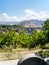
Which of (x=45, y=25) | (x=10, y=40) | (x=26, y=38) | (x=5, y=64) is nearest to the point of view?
(x=5, y=64)

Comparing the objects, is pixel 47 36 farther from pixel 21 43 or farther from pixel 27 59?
pixel 27 59

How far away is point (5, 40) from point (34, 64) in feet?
114

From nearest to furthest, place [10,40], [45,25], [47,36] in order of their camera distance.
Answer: [47,36] → [45,25] → [10,40]

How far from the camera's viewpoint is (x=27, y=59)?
6500mm

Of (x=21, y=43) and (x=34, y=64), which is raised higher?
(x=34, y=64)

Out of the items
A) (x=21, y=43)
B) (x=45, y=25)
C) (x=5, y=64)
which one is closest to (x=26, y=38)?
(x=21, y=43)

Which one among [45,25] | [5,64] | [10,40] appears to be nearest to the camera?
[5,64]

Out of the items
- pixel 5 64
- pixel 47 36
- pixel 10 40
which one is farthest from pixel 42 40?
pixel 5 64

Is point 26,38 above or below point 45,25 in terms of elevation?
below

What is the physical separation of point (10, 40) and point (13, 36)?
1045 mm

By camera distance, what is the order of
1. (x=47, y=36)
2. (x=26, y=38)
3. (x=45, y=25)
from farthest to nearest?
(x=26, y=38)
(x=45, y=25)
(x=47, y=36)

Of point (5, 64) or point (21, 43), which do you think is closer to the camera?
point (5, 64)

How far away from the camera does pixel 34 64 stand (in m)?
6.42

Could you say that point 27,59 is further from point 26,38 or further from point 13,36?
point 26,38
